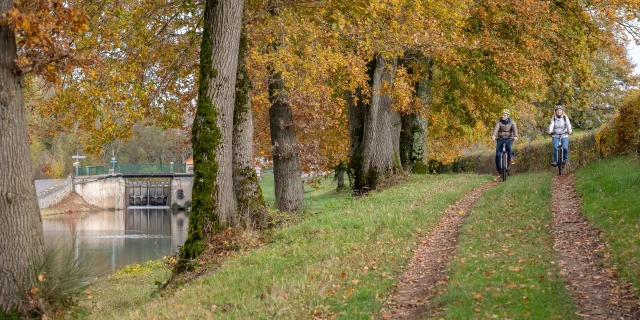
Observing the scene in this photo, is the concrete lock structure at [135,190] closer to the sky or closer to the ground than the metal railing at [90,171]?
closer to the ground

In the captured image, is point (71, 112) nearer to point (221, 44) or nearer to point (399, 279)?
point (221, 44)

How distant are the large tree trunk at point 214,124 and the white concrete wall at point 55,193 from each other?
55493mm

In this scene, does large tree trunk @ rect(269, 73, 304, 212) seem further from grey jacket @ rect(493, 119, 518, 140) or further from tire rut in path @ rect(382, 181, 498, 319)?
tire rut in path @ rect(382, 181, 498, 319)

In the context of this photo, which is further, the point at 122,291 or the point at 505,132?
the point at 505,132

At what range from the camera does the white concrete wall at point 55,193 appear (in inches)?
2638

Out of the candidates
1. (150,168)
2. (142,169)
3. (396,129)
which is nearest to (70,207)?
(142,169)

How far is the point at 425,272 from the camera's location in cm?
989

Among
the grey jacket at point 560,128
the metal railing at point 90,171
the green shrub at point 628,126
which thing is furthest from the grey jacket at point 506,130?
the metal railing at point 90,171

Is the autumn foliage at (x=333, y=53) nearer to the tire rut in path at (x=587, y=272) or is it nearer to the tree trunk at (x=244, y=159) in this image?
the tree trunk at (x=244, y=159)

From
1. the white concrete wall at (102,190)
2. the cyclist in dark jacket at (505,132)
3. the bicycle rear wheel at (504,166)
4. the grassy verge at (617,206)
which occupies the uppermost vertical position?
the cyclist in dark jacket at (505,132)

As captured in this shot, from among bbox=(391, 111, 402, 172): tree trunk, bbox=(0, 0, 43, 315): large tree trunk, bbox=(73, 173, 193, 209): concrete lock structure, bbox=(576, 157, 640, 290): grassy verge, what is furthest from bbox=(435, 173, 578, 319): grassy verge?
bbox=(73, 173, 193, 209): concrete lock structure

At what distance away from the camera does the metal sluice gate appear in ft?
296

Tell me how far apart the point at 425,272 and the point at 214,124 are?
19.6ft

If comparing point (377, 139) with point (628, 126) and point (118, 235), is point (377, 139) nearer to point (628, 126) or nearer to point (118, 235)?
point (628, 126)
